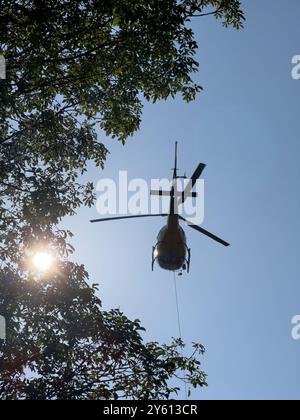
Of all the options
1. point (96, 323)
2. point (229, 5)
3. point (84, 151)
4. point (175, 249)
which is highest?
point (229, 5)

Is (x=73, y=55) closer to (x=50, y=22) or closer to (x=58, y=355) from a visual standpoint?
(x=50, y=22)

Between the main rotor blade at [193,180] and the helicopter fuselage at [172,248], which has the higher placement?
the main rotor blade at [193,180]

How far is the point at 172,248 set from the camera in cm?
1742

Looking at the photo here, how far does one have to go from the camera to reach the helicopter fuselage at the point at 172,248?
687 inches

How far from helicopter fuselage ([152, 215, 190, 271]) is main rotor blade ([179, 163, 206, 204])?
3.04 feet

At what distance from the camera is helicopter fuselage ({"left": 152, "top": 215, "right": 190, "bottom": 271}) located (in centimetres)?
1744

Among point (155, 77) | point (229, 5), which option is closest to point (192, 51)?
point (155, 77)

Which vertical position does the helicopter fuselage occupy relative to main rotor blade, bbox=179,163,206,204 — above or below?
below

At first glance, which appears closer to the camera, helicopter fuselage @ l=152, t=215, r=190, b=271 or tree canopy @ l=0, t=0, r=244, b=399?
tree canopy @ l=0, t=0, r=244, b=399

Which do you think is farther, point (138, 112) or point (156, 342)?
point (138, 112)

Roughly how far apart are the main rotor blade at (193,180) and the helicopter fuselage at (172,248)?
0.93 m

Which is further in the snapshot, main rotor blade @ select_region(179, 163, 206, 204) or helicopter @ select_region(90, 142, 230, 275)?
helicopter @ select_region(90, 142, 230, 275)
